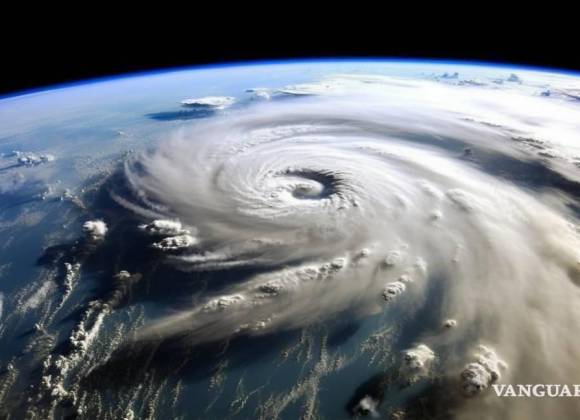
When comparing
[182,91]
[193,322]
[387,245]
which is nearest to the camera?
[193,322]

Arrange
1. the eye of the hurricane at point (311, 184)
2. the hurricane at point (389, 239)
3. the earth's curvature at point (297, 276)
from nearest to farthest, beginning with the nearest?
the earth's curvature at point (297, 276) < the hurricane at point (389, 239) < the eye of the hurricane at point (311, 184)

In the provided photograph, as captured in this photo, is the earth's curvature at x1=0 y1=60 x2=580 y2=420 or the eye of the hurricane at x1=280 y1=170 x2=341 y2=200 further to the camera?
the eye of the hurricane at x1=280 y1=170 x2=341 y2=200

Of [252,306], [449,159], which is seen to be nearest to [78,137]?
[252,306]

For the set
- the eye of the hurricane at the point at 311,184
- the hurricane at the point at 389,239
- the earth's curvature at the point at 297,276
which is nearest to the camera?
the earth's curvature at the point at 297,276

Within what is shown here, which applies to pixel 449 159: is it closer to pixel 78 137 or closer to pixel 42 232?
pixel 42 232

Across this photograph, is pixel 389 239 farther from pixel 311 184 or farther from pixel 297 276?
pixel 311 184

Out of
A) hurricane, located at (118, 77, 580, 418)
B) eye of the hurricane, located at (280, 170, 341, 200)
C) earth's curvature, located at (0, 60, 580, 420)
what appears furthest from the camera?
eye of the hurricane, located at (280, 170, 341, 200)
